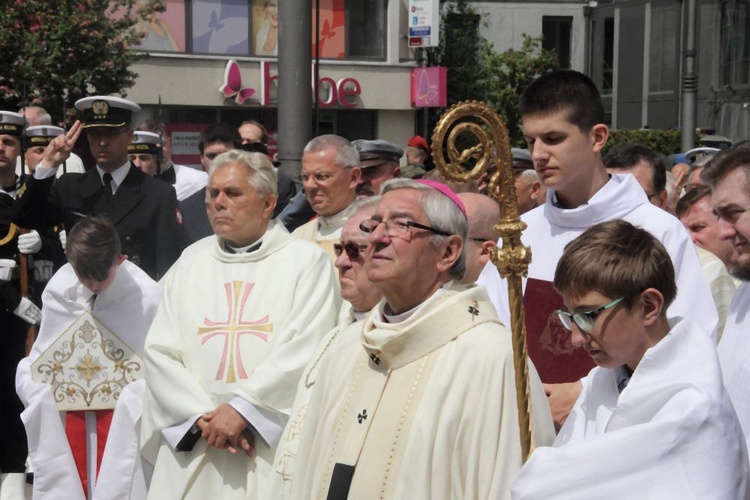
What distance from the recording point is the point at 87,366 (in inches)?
258

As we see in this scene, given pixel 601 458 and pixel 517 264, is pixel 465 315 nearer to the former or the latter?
pixel 517 264

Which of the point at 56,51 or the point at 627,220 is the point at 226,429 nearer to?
the point at 627,220

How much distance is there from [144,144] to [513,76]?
20.6 metres

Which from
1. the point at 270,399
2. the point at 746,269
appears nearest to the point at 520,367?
the point at 746,269

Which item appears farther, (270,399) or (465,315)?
(270,399)

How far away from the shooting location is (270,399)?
5.21 meters

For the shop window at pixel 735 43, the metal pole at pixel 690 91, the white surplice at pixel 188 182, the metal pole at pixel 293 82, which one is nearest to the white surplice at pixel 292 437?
the white surplice at pixel 188 182

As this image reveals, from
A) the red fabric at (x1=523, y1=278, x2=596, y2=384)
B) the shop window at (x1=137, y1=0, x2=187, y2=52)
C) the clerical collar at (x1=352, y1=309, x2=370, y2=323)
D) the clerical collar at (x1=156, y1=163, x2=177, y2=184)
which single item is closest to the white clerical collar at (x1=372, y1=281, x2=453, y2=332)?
the red fabric at (x1=523, y1=278, x2=596, y2=384)

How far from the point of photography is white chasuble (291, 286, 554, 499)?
3.61 m

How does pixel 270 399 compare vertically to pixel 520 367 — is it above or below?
below

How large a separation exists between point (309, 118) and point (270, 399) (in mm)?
4750

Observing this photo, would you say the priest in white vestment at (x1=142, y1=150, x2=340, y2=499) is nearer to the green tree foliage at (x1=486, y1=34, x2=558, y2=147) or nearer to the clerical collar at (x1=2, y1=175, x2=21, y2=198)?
the clerical collar at (x1=2, y1=175, x2=21, y2=198)

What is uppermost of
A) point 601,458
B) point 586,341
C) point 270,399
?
point 586,341

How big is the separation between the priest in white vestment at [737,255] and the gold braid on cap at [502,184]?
0.61 metres
